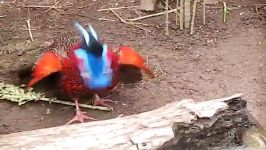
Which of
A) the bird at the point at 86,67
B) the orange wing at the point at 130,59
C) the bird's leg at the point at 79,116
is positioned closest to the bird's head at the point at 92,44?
the bird at the point at 86,67

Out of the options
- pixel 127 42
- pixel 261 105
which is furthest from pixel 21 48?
pixel 261 105

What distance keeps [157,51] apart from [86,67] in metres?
0.93

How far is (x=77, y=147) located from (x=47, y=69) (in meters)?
1.04

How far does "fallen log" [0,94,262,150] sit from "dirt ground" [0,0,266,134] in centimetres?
77

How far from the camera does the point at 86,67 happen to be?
3387 mm

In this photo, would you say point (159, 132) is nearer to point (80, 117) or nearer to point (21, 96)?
point (80, 117)

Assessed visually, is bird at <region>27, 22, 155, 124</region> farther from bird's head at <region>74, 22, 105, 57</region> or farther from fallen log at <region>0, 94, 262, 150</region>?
fallen log at <region>0, 94, 262, 150</region>

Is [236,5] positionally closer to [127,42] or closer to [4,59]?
[127,42]

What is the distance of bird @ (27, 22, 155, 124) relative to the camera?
336cm

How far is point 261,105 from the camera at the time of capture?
3.54 meters

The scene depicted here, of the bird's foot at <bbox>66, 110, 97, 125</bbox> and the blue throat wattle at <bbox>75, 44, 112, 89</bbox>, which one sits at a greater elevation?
the blue throat wattle at <bbox>75, 44, 112, 89</bbox>

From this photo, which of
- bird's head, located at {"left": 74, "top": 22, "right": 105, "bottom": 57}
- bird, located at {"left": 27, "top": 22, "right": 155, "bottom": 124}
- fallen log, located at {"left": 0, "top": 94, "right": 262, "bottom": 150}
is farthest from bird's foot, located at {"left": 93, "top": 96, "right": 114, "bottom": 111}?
fallen log, located at {"left": 0, "top": 94, "right": 262, "bottom": 150}

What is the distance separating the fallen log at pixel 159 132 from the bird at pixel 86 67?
75 centimetres

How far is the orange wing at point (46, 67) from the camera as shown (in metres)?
3.45
